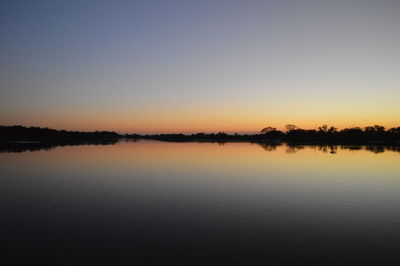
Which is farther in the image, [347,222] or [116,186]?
[116,186]

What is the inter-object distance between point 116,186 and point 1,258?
1292 centimetres

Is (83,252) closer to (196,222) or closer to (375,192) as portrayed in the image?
(196,222)

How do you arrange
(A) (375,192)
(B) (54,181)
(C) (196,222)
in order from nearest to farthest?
(C) (196,222)
(A) (375,192)
(B) (54,181)

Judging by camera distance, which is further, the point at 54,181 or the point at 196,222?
the point at 54,181

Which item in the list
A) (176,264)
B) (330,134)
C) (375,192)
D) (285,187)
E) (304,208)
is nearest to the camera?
(176,264)

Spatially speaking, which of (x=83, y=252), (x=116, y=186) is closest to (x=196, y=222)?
(x=83, y=252)

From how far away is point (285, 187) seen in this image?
22266mm

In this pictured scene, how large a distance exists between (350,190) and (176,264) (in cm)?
1695

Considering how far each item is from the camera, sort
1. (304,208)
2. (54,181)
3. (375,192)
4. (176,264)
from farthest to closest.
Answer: (54,181), (375,192), (304,208), (176,264)

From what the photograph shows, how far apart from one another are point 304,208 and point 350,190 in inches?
298

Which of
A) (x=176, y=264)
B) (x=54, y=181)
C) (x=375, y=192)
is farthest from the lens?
(x=54, y=181)

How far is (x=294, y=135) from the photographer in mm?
189500

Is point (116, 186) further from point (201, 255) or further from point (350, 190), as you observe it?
point (350, 190)

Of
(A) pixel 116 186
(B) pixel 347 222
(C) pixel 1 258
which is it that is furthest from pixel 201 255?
(A) pixel 116 186
